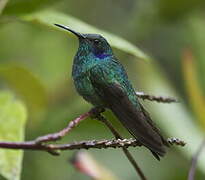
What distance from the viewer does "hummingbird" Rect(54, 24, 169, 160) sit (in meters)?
1.95

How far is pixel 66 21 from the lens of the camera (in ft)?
9.88

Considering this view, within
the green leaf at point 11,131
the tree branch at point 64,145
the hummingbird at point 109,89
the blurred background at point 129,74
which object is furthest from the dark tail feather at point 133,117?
the blurred background at point 129,74

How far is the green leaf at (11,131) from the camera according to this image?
2480 millimetres

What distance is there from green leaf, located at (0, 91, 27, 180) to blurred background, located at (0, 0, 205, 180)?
0.49 meters

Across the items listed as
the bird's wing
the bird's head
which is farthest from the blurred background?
the bird's wing

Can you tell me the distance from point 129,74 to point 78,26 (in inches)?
75.0

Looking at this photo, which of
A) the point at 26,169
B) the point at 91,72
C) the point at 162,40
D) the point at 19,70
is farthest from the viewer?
the point at 162,40

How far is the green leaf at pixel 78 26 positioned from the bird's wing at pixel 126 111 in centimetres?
56

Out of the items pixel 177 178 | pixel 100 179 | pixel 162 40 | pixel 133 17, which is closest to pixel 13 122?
pixel 100 179

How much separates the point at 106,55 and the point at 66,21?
2.37ft

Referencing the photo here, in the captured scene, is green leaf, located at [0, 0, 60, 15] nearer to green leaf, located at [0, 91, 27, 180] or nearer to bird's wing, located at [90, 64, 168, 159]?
green leaf, located at [0, 91, 27, 180]

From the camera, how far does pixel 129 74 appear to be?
4.80 metres

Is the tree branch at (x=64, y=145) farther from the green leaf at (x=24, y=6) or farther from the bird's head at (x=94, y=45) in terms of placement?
the green leaf at (x=24, y=6)

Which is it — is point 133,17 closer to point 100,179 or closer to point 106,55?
point 100,179
